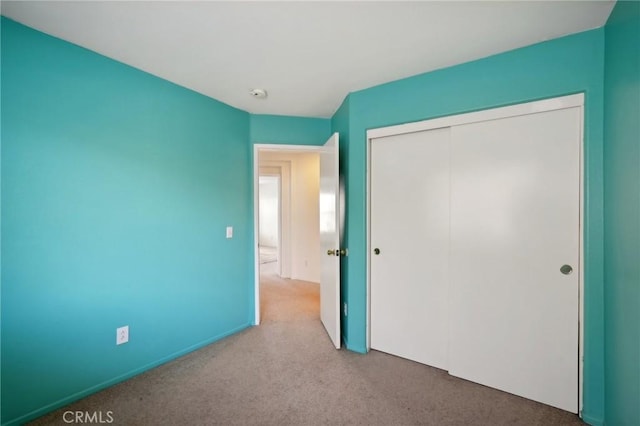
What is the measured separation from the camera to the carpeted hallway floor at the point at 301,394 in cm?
164

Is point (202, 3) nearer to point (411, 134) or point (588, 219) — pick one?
point (411, 134)

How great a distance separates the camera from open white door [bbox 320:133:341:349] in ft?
7.95

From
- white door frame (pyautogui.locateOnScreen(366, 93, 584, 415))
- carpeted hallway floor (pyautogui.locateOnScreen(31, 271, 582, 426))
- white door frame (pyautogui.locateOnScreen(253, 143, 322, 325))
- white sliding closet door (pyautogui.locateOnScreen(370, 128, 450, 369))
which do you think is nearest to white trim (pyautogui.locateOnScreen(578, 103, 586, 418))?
white door frame (pyautogui.locateOnScreen(366, 93, 584, 415))

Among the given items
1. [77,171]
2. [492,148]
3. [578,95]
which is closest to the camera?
[578,95]

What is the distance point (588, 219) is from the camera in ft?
5.23

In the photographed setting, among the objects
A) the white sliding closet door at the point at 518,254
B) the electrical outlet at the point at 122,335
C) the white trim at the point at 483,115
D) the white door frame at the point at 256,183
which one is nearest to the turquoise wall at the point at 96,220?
the electrical outlet at the point at 122,335

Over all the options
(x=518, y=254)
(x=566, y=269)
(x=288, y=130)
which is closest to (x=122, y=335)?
(x=288, y=130)

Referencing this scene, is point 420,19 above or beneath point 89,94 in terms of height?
above

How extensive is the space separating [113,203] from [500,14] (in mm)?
2707

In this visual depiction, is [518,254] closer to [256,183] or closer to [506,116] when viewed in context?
[506,116]

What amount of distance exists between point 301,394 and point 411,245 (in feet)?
4.54

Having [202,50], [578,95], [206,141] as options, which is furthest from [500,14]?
[206,141]

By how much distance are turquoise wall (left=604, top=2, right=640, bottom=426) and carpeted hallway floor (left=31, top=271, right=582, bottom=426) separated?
20.5 inches

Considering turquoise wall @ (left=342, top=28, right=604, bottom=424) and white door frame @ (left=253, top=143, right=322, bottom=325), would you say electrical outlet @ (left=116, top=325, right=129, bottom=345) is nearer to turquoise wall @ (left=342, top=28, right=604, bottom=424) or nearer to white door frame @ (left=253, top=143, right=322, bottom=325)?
white door frame @ (left=253, top=143, right=322, bottom=325)
